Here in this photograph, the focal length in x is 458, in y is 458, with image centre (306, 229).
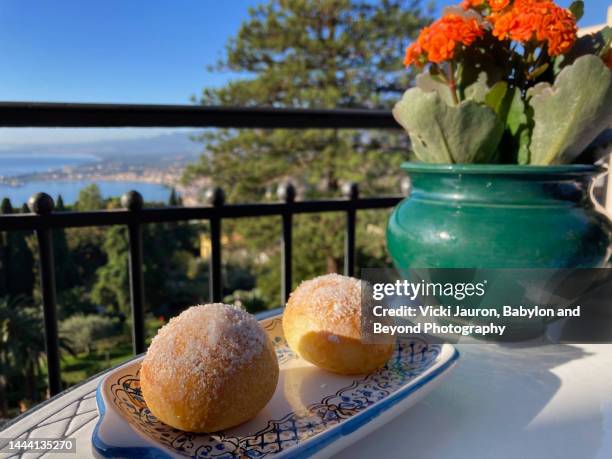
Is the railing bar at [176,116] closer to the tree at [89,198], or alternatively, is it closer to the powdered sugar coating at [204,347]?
the tree at [89,198]

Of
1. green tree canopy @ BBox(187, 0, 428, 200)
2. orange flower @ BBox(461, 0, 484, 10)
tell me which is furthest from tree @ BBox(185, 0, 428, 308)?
orange flower @ BBox(461, 0, 484, 10)

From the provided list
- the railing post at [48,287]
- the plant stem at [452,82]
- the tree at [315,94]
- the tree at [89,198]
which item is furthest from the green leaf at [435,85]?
the tree at [315,94]

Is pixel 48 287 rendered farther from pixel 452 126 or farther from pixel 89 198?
pixel 452 126

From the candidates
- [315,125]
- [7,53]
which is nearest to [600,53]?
[315,125]

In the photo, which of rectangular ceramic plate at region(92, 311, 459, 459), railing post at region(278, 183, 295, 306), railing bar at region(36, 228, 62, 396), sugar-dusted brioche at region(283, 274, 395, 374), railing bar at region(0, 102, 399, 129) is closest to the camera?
rectangular ceramic plate at region(92, 311, 459, 459)

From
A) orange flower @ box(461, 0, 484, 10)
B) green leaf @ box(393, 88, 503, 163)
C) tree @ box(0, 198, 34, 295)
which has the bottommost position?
tree @ box(0, 198, 34, 295)

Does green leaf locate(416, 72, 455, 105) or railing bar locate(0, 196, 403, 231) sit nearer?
green leaf locate(416, 72, 455, 105)

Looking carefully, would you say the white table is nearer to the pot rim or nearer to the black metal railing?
the pot rim
